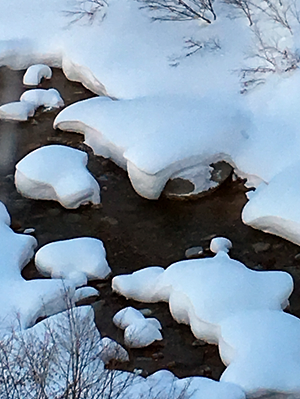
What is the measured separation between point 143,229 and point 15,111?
311cm

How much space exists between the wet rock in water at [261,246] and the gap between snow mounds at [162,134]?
1117mm

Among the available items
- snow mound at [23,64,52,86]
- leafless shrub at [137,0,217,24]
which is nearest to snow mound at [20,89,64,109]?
snow mound at [23,64,52,86]

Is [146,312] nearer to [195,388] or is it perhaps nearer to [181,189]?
[195,388]

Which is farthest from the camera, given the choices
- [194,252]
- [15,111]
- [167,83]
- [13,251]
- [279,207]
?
[15,111]

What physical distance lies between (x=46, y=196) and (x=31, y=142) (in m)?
1.38

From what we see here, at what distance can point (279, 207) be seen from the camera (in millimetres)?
8891

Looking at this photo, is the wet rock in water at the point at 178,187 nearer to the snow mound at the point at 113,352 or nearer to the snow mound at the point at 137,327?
the snow mound at the point at 137,327

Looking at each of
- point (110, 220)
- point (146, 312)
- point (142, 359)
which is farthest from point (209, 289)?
point (110, 220)

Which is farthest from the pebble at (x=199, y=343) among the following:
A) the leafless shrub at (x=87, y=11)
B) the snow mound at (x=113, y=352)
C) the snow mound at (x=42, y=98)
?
the leafless shrub at (x=87, y=11)

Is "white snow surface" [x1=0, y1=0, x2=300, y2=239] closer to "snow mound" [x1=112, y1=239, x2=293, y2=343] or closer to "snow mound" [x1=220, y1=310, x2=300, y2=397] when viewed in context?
"snow mound" [x1=112, y1=239, x2=293, y2=343]

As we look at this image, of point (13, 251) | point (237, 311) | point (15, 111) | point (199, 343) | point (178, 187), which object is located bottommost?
point (15, 111)

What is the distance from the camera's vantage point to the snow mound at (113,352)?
24.2 feet

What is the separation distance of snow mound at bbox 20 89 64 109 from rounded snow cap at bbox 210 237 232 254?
12.5 ft

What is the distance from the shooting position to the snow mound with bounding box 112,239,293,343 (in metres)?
7.67
